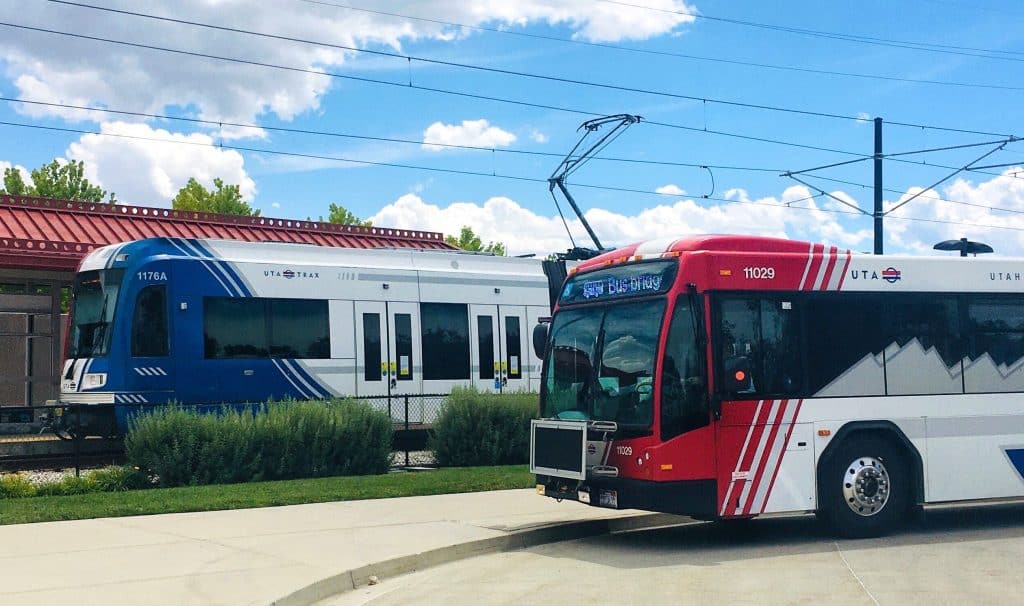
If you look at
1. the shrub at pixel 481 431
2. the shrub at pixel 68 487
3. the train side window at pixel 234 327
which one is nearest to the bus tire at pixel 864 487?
the shrub at pixel 481 431

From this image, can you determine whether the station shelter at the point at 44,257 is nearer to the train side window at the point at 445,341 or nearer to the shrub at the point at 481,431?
the train side window at the point at 445,341

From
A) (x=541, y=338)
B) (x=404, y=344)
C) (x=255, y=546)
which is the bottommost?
(x=255, y=546)

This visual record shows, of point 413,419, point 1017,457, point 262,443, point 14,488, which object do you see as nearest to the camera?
point 1017,457

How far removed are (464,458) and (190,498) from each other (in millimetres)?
6160

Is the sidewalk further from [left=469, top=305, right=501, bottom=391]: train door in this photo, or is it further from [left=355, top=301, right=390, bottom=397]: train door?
[left=469, top=305, right=501, bottom=391]: train door

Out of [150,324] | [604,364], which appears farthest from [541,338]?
[150,324]

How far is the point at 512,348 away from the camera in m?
23.4

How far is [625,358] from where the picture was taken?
12.0 m

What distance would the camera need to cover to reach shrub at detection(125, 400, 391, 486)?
16.3 m

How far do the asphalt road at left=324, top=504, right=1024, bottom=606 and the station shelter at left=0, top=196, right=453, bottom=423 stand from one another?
1607cm

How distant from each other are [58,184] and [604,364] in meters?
44.5

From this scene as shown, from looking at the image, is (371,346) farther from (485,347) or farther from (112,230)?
(112,230)

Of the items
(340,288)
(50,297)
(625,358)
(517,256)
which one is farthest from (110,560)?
(50,297)

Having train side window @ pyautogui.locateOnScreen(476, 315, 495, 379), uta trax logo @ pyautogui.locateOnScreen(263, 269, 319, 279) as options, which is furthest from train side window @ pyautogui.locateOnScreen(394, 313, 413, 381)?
uta trax logo @ pyautogui.locateOnScreen(263, 269, 319, 279)
